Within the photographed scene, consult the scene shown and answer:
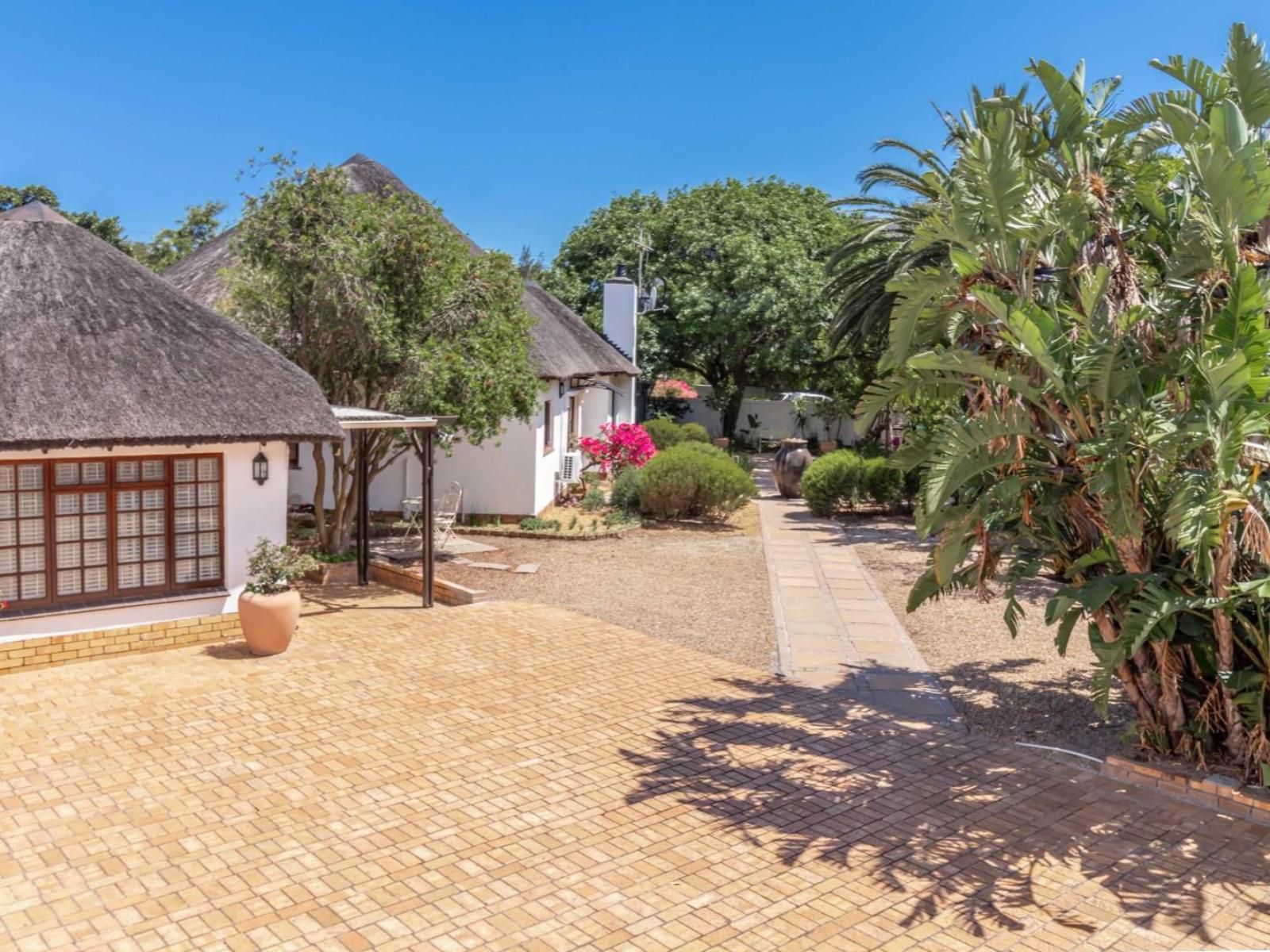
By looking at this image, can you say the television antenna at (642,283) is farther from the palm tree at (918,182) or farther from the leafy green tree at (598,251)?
the palm tree at (918,182)

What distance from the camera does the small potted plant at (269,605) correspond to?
10.4 meters

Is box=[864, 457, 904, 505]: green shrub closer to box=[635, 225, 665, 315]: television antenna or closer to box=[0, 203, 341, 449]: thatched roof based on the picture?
box=[0, 203, 341, 449]: thatched roof

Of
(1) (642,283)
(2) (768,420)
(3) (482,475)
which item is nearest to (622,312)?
(1) (642,283)

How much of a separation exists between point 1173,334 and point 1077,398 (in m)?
0.95

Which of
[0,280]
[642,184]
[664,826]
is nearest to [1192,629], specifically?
[664,826]

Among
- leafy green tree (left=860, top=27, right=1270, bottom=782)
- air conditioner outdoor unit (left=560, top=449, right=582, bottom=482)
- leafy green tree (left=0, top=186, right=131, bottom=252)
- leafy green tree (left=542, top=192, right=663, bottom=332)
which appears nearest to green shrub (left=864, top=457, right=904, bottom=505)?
air conditioner outdoor unit (left=560, top=449, right=582, bottom=482)

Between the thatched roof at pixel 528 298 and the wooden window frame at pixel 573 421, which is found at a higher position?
the thatched roof at pixel 528 298

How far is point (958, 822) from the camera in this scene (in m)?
6.95

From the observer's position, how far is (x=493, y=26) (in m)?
21.0

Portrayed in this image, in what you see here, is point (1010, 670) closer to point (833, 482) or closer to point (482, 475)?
point (833, 482)

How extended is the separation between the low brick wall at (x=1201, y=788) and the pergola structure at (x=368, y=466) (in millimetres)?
8407

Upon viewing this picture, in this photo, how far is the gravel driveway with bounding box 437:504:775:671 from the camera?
40.3 feet

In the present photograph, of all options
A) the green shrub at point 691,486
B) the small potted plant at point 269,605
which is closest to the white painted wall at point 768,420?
the green shrub at point 691,486

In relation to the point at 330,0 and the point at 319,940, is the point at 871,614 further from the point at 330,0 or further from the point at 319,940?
the point at 330,0
